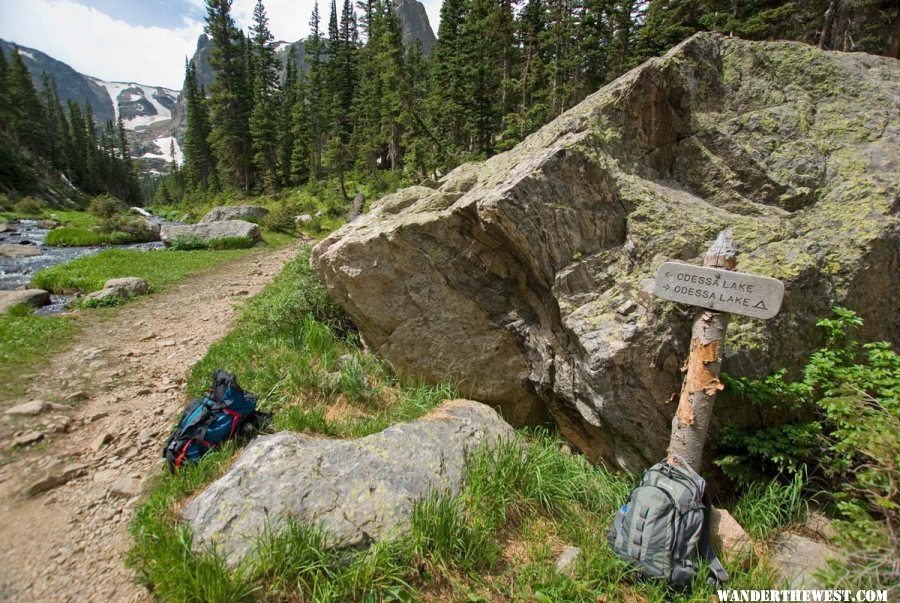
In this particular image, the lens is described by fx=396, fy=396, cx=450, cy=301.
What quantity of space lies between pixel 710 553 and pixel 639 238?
2.97 metres

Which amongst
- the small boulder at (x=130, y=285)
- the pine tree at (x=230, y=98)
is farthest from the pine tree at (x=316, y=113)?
the small boulder at (x=130, y=285)

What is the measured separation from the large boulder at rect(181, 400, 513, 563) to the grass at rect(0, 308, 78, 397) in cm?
458

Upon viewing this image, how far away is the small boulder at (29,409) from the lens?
4.98 m

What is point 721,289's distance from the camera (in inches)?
127

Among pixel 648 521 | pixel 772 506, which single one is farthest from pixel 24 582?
pixel 772 506

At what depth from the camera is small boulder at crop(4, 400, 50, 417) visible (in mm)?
4977

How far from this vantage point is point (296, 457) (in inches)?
149

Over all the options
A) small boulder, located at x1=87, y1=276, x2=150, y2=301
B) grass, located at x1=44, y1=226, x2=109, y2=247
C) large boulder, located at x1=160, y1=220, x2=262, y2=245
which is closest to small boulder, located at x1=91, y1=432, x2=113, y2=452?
small boulder, located at x1=87, y1=276, x2=150, y2=301

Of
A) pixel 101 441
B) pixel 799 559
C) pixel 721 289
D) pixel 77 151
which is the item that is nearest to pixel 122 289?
pixel 101 441

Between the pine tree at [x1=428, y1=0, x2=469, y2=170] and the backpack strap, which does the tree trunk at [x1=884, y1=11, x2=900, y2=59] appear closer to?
the pine tree at [x1=428, y1=0, x2=469, y2=170]

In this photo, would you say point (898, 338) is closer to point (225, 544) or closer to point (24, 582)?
point (225, 544)

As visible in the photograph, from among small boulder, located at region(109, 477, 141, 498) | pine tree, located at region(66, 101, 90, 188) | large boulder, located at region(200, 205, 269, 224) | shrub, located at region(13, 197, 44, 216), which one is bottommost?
small boulder, located at region(109, 477, 141, 498)

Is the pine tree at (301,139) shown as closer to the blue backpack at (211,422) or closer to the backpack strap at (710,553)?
the blue backpack at (211,422)

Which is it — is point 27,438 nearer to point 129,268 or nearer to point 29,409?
point 29,409
